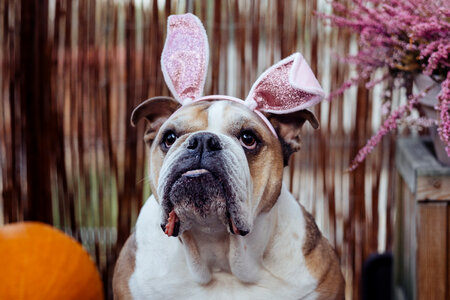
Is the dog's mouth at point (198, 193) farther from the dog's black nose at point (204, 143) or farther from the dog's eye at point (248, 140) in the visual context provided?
the dog's eye at point (248, 140)

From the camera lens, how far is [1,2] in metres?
2.18

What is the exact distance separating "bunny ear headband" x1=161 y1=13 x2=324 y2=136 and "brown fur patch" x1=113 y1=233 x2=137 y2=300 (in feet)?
1.28

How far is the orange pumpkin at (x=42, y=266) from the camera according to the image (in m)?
1.85

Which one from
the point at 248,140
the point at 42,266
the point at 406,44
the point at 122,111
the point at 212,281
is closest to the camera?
the point at 248,140

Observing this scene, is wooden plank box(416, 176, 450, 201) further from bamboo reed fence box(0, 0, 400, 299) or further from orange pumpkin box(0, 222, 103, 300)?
orange pumpkin box(0, 222, 103, 300)

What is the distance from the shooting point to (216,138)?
4.15 ft

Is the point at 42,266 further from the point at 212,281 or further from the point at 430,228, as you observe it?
the point at 430,228

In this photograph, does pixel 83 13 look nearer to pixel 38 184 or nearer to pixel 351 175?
pixel 38 184

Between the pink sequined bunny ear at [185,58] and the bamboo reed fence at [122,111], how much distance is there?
0.64m

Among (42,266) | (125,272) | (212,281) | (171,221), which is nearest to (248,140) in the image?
(171,221)

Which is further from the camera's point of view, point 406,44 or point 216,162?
point 406,44

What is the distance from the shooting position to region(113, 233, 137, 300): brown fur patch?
1.51 metres

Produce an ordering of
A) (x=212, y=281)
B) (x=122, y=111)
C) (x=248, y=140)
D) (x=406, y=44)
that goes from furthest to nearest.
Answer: (x=122, y=111)
(x=406, y=44)
(x=212, y=281)
(x=248, y=140)

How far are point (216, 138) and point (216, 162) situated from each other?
5cm
